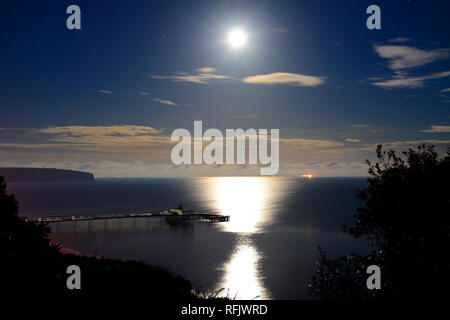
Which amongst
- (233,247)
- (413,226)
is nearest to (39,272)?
(413,226)

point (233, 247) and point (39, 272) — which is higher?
point (39, 272)

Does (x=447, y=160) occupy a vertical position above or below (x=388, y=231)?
above

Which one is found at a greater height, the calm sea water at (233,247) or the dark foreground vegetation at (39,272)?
the dark foreground vegetation at (39,272)

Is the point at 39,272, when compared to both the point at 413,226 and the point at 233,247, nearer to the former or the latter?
the point at 413,226

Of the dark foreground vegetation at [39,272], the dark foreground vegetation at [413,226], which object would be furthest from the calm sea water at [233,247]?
the dark foreground vegetation at [413,226]

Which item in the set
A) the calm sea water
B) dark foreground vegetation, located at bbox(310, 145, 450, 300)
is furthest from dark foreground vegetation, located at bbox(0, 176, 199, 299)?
the calm sea water

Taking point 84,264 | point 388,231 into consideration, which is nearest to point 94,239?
point 84,264

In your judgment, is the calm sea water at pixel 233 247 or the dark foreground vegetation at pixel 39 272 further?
the calm sea water at pixel 233 247

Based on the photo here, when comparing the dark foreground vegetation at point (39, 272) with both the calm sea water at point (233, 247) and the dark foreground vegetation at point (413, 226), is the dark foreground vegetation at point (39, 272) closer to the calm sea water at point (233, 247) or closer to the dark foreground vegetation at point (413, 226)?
the dark foreground vegetation at point (413, 226)

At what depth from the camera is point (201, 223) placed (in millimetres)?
112250

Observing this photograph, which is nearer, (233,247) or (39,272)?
(39,272)
